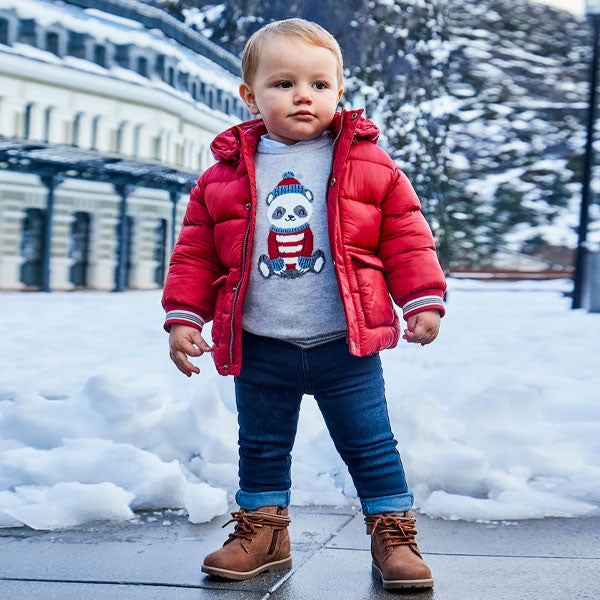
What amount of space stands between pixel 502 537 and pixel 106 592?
1245 millimetres

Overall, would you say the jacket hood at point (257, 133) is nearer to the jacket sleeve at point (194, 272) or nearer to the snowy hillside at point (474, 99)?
the jacket sleeve at point (194, 272)

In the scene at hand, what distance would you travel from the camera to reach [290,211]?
2.49 metres

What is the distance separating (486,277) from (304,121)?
42.2 m

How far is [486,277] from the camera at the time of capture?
143 feet

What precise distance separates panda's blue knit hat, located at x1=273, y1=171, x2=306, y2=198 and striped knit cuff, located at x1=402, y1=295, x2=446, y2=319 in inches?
16.3

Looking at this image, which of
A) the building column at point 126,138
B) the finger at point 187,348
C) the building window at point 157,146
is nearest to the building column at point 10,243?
the building column at point 126,138

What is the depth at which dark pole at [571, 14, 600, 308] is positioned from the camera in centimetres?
1538

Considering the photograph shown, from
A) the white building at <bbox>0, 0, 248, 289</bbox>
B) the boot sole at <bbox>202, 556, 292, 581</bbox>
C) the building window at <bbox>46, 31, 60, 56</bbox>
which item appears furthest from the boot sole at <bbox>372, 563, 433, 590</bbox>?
the building window at <bbox>46, 31, 60, 56</bbox>

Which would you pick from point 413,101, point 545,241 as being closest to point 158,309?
point 413,101

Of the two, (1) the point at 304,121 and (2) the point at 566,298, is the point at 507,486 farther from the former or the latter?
(2) the point at 566,298

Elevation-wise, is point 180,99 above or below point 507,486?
above

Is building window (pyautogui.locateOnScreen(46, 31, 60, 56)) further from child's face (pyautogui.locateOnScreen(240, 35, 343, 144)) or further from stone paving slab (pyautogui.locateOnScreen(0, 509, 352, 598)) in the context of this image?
child's face (pyautogui.locateOnScreen(240, 35, 343, 144))

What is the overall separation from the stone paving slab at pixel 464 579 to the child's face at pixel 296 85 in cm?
115

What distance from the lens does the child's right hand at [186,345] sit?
253 cm
